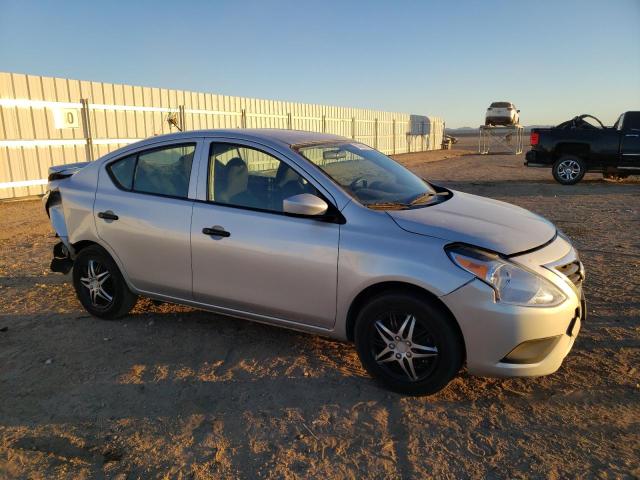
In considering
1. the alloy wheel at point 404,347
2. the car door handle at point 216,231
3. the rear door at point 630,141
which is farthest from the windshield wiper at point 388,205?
the rear door at point 630,141

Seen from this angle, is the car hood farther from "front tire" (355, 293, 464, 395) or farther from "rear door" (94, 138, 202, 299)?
"rear door" (94, 138, 202, 299)

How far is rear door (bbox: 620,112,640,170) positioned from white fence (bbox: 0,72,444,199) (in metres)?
13.0

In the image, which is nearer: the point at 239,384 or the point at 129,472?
the point at 129,472

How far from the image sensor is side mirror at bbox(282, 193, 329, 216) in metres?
3.16

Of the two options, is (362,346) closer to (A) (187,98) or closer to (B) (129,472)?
(B) (129,472)

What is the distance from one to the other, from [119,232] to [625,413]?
3.81 m

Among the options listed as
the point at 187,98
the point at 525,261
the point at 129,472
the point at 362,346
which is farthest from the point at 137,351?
the point at 187,98

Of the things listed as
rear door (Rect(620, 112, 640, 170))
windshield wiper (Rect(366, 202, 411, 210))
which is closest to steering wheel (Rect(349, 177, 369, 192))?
windshield wiper (Rect(366, 202, 411, 210))

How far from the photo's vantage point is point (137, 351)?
3.84m

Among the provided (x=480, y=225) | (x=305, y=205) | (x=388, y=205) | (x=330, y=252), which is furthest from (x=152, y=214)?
(x=480, y=225)

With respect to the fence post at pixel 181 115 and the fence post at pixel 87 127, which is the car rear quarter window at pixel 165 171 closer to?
the fence post at pixel 87 127

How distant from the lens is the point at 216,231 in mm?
3592

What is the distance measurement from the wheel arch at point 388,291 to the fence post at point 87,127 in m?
12.7

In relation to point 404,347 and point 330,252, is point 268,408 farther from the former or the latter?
point 330,252
